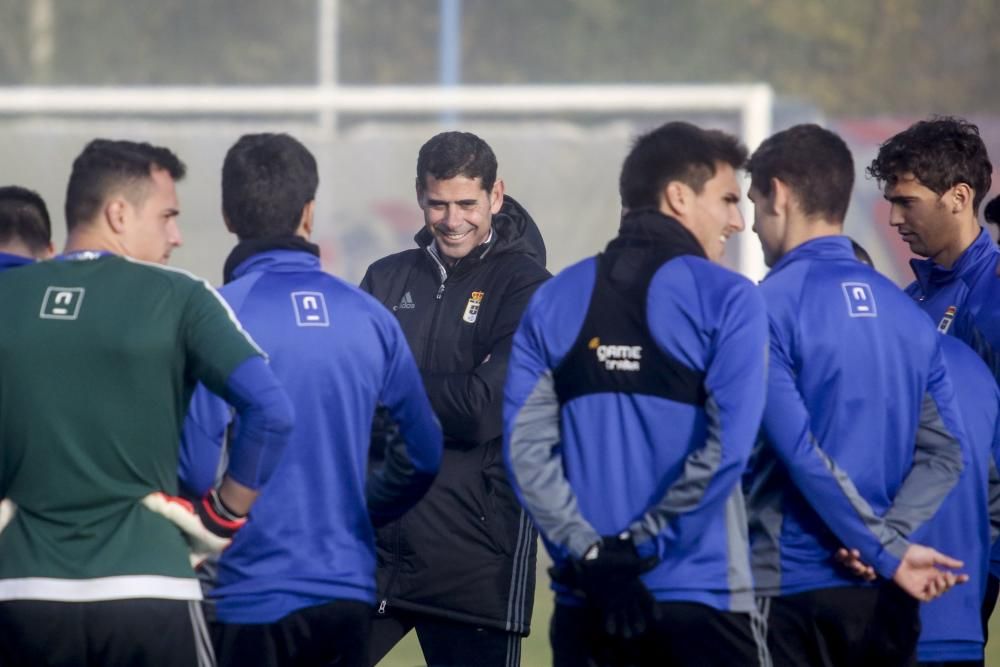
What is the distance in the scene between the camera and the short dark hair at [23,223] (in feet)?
15.0

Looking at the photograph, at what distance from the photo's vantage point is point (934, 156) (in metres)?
4.68

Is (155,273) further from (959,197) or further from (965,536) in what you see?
(959,197)

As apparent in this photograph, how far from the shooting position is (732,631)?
3777 mm

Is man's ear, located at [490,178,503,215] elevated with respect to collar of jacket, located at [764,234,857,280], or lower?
elevated

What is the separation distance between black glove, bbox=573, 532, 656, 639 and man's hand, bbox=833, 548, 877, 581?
577 millimetres

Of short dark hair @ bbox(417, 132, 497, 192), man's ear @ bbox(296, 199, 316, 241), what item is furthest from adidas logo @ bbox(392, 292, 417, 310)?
man's ear @ bbox(296, 199, 316, 241)

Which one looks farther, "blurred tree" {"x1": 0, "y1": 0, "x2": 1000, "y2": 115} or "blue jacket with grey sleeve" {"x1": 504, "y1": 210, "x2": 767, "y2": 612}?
"blurred tree" {"x1": 0, "y1": 0, "x2": 1000, "y2": 115}

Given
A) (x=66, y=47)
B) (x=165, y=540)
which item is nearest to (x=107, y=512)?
(x=165, y=540)

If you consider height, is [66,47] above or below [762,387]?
above

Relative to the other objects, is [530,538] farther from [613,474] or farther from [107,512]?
[107,512]

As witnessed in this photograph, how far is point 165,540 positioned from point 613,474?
1.02 m

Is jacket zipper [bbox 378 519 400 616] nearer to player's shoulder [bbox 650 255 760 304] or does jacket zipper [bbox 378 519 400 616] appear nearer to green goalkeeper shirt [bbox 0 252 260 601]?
green goalkeeper shirt [bbox 0 252 260 601]

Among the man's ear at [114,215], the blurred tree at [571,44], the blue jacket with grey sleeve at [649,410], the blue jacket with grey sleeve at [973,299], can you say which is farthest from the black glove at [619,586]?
the blurred tree at [571,44]

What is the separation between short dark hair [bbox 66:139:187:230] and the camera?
152 inches
